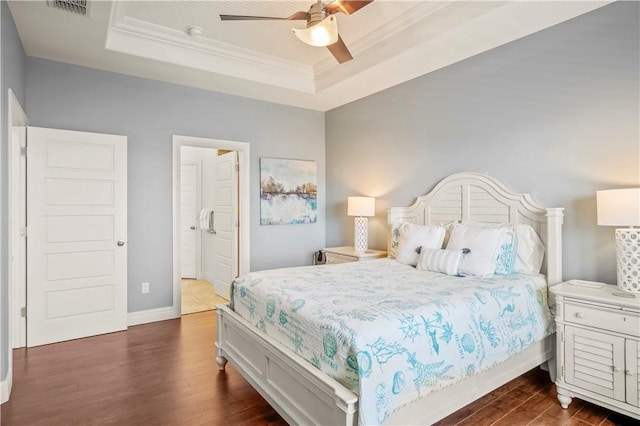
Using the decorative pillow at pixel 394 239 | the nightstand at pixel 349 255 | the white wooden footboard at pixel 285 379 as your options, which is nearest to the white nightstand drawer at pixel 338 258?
the nightstand at pixel 349 255

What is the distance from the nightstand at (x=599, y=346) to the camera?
6.97ft

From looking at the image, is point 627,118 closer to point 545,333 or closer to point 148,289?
point 545,333

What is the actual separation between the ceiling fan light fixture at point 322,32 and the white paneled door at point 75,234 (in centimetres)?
235

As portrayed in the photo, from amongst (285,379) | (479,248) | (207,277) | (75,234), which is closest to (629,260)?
(479,248)

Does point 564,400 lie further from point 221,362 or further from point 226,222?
point 226,222

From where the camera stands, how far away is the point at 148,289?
4.10 meters

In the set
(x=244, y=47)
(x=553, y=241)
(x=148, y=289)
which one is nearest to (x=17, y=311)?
(x=148, y=289)

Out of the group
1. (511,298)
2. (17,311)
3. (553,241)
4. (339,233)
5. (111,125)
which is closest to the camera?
(511,298)

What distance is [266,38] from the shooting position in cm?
374

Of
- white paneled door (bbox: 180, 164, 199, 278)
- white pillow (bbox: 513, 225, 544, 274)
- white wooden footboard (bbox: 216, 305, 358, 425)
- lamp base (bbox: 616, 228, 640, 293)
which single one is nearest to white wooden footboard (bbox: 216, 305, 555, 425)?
white wooden footboard (bbox: 216, 305, 358, 425)

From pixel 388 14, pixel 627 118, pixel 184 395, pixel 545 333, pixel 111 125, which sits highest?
pixel 388 14

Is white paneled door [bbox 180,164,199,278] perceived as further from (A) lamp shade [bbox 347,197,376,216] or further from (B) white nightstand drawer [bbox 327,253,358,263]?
(A) lamp shade [bbox 347,197,376,216]

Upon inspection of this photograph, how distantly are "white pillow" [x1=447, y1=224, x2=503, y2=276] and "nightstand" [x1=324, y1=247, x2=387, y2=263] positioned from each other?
1.34 metres

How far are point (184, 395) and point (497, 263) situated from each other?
2491 millimetres
